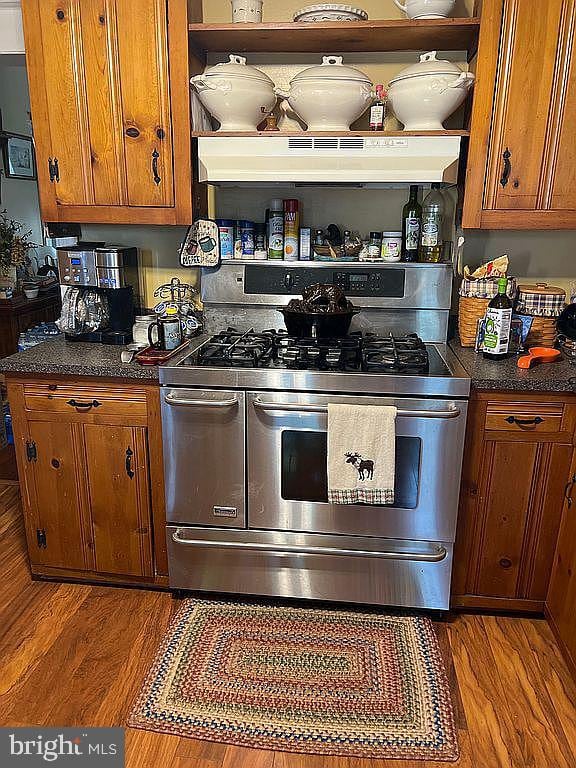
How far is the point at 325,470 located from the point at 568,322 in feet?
3.58

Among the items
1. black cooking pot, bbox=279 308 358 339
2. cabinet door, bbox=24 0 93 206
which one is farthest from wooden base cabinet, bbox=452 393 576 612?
cabinet door, bbox=24 0 93 206

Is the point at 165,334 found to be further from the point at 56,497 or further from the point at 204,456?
the point at 56,497

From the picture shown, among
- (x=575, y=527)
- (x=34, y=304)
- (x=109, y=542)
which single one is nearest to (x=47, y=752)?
(x=109, y=542)

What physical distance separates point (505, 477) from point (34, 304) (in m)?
3.52

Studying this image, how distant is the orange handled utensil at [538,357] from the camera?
81.4 inches

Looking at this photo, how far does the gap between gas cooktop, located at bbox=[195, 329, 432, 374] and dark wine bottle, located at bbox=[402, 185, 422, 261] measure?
0.36 metres

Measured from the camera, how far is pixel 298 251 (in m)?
2.48

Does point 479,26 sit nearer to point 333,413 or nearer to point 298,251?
point 298,251

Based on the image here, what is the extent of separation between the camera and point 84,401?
2.15 metres

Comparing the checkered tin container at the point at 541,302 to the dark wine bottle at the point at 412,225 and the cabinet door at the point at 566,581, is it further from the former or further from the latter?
the cabinet door at the point at 566,581

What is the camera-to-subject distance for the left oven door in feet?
6.72

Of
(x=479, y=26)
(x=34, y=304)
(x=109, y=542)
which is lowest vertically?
(x=109, y=542)

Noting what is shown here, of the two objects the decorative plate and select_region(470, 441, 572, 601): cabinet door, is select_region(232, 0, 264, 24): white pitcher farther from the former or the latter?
select_region(470, 441, 572, 601): cabinet door

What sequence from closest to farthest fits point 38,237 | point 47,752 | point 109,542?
point 47,752 → point 109,542 → point 38,237
